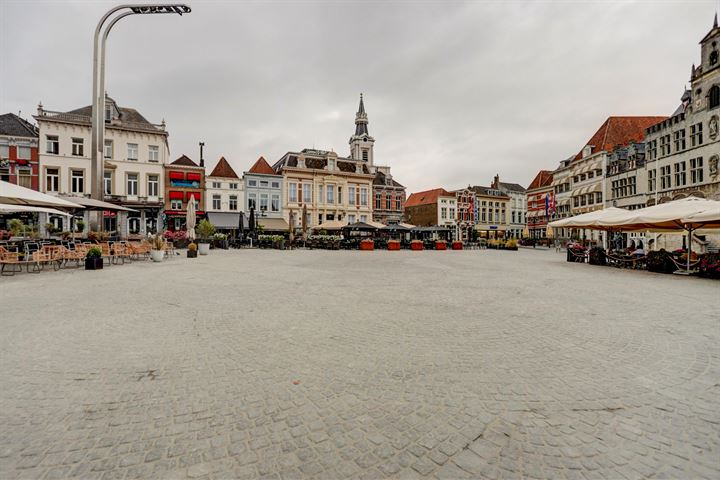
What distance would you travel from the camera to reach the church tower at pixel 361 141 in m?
57.1

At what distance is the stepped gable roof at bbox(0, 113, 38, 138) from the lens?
101 feet

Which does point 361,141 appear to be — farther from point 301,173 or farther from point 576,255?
point 576,255

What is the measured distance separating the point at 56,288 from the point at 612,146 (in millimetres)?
51480

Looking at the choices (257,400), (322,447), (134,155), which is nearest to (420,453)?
(322,447)

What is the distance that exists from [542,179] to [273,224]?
169ft

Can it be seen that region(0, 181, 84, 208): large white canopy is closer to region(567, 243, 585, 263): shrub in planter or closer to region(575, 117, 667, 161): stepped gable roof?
region(567, 243, 585, 263): shrub in planter

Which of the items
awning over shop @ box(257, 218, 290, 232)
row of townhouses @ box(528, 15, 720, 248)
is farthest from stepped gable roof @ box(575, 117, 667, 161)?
awning over shop @ box(257, 218, 290, 232)

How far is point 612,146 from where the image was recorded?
38906mm

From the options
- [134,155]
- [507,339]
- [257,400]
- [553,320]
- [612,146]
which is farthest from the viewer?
[612,146]

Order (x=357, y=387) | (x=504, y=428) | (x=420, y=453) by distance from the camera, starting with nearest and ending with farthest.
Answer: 1. (x=420, y=453)
2. (x=504, y=428)
3. (x=357, y=387)

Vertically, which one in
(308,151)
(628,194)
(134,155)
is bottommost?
(628,194)

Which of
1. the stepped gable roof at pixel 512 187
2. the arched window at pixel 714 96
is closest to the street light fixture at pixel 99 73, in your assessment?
the arched window at pixel 714 96

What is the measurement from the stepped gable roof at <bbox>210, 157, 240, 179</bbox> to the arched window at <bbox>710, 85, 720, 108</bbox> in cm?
4486

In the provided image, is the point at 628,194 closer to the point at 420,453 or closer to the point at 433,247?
the point at 433,247
